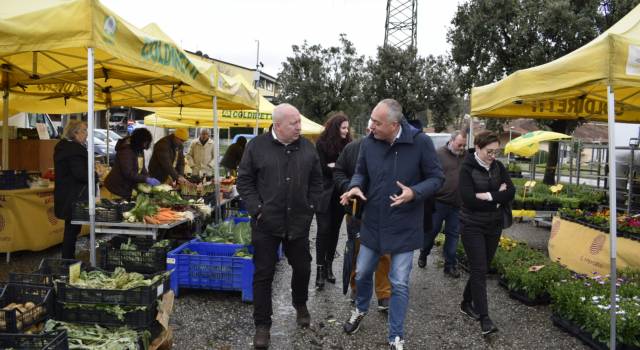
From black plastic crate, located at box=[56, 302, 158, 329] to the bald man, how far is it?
93cm

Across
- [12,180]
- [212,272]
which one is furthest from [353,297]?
[12,180]

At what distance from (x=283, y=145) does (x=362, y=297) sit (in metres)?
1.48

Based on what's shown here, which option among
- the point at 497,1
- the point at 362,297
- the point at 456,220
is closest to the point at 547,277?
the point at 456,220

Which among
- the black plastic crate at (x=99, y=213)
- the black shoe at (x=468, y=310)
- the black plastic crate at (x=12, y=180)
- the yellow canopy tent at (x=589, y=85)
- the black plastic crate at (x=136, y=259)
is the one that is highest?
the yellow canopy tent at (x=589, y=85)

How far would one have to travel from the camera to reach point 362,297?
14.0 feet

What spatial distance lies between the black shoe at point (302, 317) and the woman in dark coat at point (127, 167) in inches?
122

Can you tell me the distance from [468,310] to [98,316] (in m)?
3.35

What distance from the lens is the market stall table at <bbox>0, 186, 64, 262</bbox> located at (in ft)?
20.8

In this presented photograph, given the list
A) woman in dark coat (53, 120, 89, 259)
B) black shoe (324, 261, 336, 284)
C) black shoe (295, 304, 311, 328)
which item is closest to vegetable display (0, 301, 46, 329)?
black shoe (295, 304, 311, 328)

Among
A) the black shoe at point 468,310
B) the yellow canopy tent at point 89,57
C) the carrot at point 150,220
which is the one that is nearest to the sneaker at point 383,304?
the black shoe at point 468,310

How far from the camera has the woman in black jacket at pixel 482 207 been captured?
14.0 ft

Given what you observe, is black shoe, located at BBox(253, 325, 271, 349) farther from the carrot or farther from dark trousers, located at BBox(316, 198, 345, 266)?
the carrot

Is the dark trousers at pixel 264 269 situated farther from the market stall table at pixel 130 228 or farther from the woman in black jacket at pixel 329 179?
the market stall table at pixel 130 228

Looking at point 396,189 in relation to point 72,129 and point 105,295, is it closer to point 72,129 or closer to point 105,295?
point 105,295
